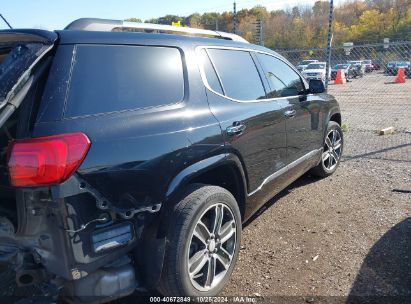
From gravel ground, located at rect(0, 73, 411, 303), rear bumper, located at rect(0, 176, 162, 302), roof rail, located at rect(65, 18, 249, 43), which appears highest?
roof rail, located at rect(65, 18, 249, 43)

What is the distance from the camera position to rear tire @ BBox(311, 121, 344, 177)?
563 centimetres

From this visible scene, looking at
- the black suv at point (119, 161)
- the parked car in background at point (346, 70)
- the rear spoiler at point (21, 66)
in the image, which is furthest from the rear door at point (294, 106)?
the parked car in background at point (346, 70)

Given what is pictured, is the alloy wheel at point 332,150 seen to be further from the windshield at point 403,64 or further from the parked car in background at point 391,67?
the windshield at point 403,64

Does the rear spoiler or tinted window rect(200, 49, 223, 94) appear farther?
tinted window rect(200, 49, 223, 94)

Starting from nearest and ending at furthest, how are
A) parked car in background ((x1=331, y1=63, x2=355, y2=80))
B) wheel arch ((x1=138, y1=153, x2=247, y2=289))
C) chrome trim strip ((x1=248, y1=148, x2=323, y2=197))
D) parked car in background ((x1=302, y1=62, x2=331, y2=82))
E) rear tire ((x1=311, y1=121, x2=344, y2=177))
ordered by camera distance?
1. wheel arch ((x1=138, y1=153, x2=247, y2=289))
2. chrome trim strip ((x1=248, y1=148, x2=323, y2=197))
3. rear tire ((x1=311, y1=121, x2=344, y2=177))
4. parked car in background ((x1=302, y1=62, x2=331, y2=82))
5. parked car in background ((x1=331, y1=63, x2=355, y2=80))

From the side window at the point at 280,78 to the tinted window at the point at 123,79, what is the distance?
58.1 inches

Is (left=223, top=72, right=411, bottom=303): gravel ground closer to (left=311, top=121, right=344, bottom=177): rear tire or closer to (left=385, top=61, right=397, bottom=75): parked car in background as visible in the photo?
(left=311, top=121, right=344, bottom=177): rear tire

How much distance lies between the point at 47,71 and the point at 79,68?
17 cm

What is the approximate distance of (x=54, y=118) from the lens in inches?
84.6

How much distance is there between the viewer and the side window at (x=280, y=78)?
4.20 metres

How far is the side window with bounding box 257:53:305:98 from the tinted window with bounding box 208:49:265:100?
0.23 m

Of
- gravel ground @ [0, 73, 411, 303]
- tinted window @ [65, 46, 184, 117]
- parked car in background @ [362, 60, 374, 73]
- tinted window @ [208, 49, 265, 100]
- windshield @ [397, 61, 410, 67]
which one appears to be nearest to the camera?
tinted window @ [65, 46, 184, 117]

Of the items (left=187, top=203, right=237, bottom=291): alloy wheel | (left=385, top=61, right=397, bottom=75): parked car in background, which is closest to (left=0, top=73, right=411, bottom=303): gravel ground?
(left=187, top=203, right=237, bottom=291): alloy wheel

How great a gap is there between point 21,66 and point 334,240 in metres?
3.09
